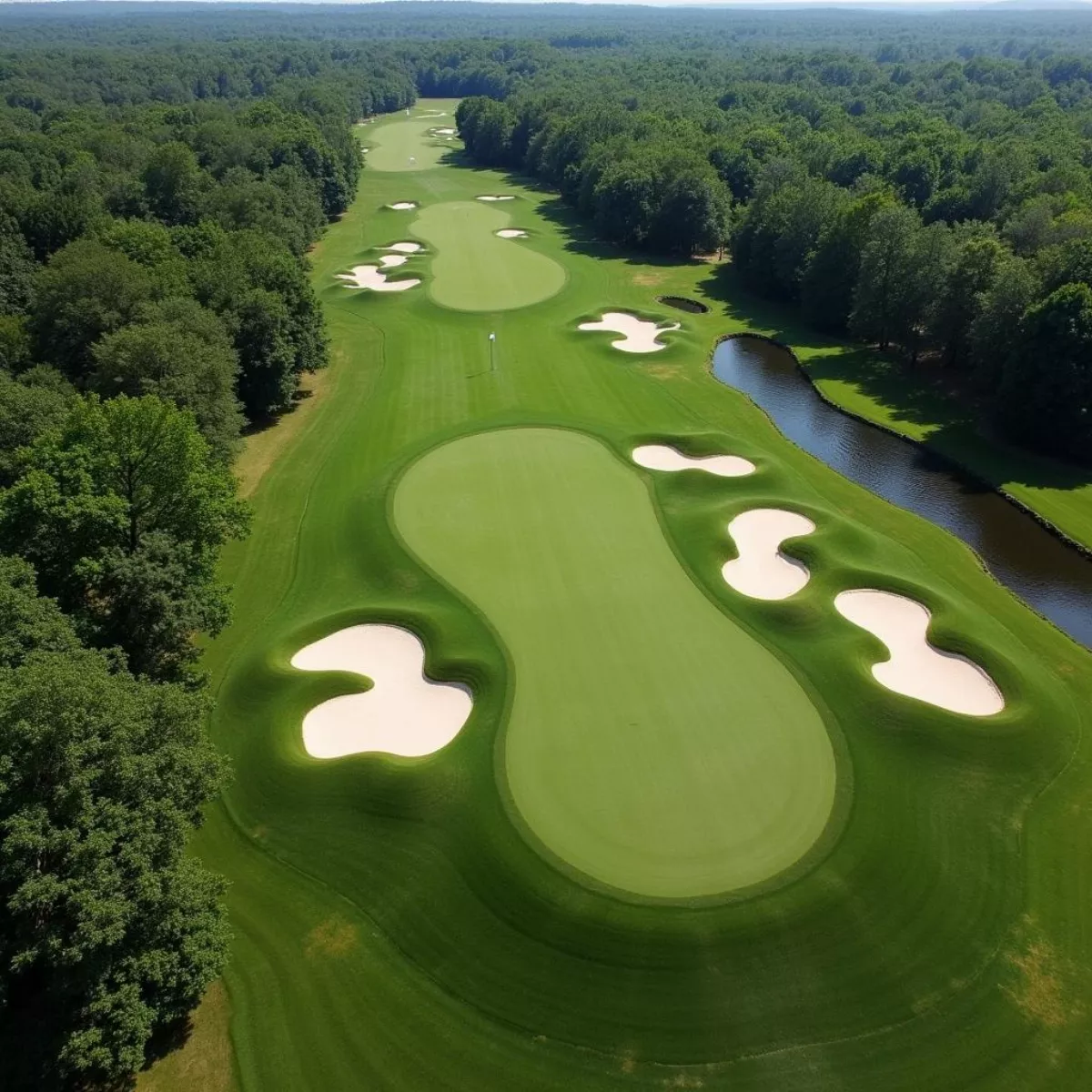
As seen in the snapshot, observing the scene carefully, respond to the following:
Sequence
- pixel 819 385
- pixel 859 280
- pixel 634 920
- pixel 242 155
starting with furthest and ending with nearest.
→ pixel 242 155
pixel 859 280
pixel 819 385
pixel 634 920

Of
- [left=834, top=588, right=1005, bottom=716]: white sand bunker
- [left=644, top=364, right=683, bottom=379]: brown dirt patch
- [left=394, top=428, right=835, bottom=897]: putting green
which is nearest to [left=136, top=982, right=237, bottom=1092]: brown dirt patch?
[left=394, top=428, right=835, bottom=897]: putting green

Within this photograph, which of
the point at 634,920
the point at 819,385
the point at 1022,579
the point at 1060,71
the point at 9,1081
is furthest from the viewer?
the point at 1060,71

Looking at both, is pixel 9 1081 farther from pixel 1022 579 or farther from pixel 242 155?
pixel 242 155

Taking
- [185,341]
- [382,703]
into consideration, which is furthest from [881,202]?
[382,703]

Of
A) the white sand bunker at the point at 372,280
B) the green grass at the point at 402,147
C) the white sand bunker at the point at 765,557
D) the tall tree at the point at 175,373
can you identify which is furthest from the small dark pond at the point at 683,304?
the green grass at the point at 402,147

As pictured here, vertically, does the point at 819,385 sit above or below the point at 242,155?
below

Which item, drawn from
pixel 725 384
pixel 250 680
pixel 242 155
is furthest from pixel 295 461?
pixel 242 155

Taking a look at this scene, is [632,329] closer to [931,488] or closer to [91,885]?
[931,488]
